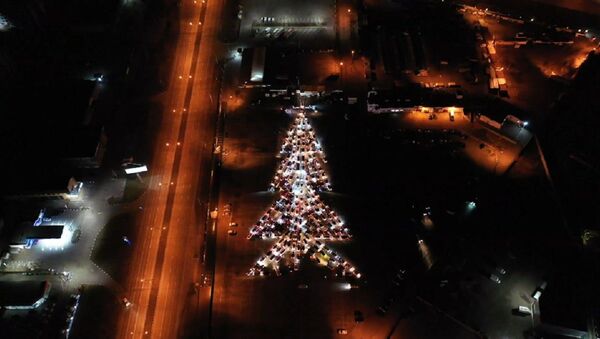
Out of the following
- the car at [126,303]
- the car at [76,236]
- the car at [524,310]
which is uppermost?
the car at [76,236]

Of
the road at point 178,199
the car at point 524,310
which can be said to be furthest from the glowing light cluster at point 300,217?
the car at point 524,310

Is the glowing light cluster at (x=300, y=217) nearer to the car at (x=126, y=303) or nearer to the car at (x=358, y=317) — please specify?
the car at (x=358, y=317)

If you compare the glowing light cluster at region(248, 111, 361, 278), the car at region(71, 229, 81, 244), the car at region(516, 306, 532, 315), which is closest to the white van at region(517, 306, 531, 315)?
the car at region(516, 306, 532, 315)

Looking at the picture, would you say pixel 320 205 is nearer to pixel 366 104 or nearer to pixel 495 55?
pixel 366 104

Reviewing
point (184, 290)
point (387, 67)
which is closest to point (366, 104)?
point (387, 67)

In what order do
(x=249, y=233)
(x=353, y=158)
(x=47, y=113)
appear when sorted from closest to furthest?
(x=249, y=233) < (x=353, y=158) < (x=47, y=113)
